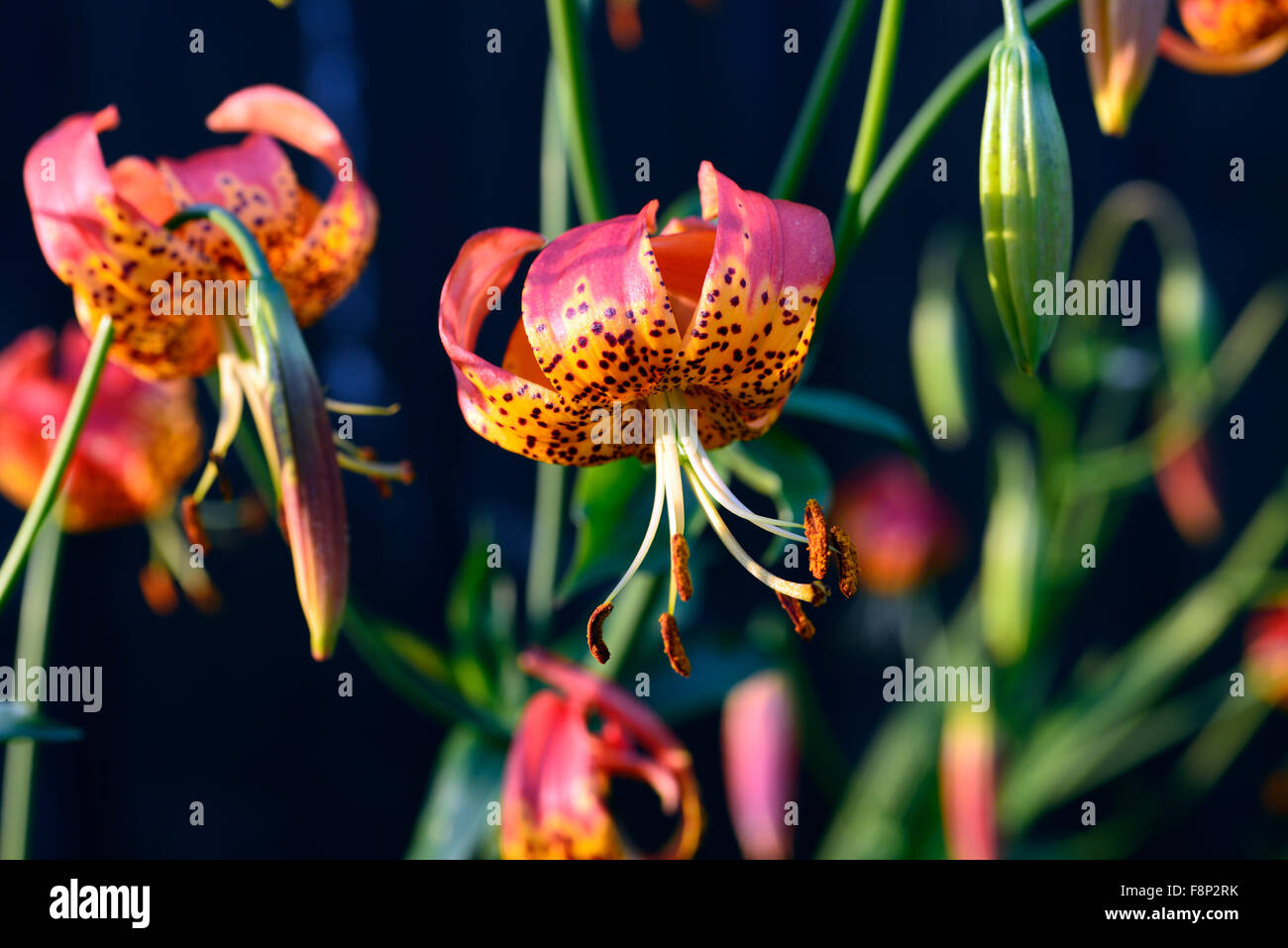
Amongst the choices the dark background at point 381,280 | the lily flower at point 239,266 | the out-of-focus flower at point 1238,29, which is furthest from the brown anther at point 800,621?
the dark background at point 381,280

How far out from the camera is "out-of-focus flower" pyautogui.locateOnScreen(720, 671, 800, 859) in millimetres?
1214

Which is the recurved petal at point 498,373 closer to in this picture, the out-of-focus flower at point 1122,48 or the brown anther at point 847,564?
the brown anther at point 847,564

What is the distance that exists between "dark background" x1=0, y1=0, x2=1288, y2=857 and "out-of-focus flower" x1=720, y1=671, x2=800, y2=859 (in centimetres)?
71

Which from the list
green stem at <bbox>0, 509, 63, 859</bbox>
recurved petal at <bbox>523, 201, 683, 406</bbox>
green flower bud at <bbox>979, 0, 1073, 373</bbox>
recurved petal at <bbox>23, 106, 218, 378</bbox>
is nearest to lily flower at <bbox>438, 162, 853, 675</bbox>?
recurved petal at <bbox>523, 201, 683, 406</bbox>

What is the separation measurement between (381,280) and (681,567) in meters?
1.33

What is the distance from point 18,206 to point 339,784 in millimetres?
1013

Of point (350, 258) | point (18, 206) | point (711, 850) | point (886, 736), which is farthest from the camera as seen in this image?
point (711, 850)

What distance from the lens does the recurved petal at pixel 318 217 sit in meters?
0.69

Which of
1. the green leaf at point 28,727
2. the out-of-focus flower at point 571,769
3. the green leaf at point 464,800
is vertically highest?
the green leaf at point 28,727

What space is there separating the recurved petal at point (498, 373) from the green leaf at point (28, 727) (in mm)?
276
